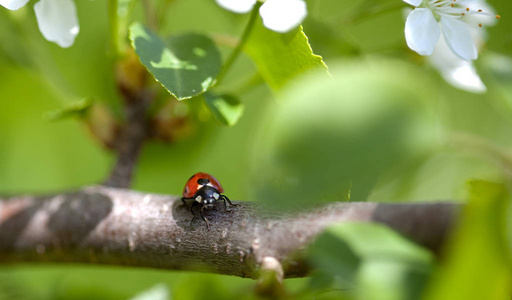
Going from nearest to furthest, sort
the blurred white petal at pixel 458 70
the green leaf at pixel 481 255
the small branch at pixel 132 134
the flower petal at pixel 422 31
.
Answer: the green leaf at pixel 481 255
the flower petal at pixel 422 31
the blurred white petal at pixel 458 70
the small branch at pixel 132 134

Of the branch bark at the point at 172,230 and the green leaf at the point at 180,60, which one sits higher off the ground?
the green leaf at the point at 180,60

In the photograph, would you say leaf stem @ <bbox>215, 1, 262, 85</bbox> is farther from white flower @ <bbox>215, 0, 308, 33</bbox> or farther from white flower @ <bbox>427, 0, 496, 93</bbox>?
white flower @ <bbox>427, 0, 496, 93</bbox>

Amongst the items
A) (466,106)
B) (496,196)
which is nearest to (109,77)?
(466,106)

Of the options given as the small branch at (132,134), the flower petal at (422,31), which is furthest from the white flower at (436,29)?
the small branch at (132,134)

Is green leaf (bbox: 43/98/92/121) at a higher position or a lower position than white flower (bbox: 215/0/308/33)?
higher

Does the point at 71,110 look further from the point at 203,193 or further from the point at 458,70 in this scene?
the point at 458,70

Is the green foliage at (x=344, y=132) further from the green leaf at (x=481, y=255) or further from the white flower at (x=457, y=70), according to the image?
the white flower at (x=457, y=70)

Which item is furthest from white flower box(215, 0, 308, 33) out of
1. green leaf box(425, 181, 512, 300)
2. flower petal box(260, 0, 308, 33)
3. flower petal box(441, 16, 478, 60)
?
green leaf box(425, 181, 512, 300)

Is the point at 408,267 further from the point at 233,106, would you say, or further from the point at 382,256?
the point at 233,106
